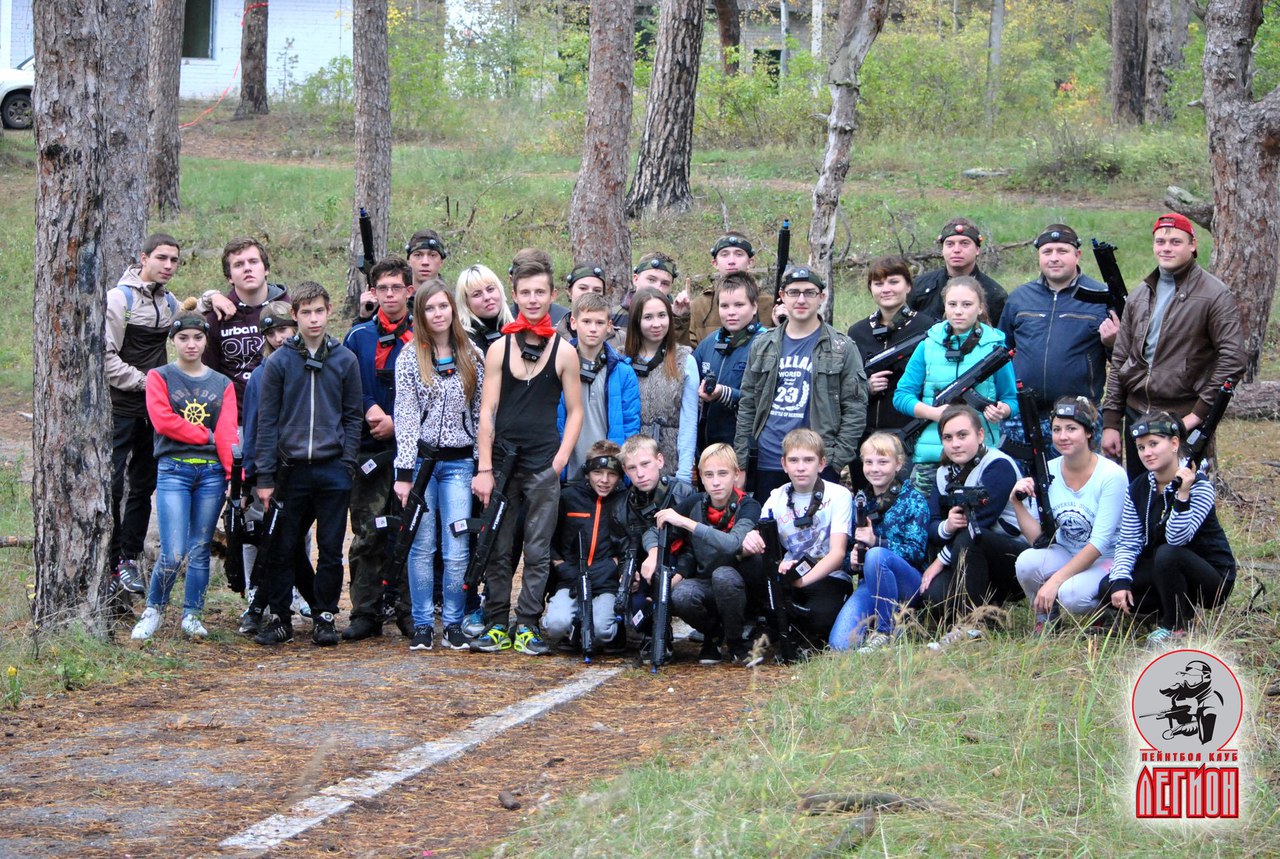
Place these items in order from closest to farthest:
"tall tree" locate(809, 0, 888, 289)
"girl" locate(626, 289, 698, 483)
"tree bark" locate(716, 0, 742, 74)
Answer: "girl" locate(626, 289, 698, 483)
"tall tree" locate(809, 0, 888, 289)
"tree bark" locate(716, 0, 742, 74)

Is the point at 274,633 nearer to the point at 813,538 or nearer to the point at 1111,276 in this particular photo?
the point at 813,538

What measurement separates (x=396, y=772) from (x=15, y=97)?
23.0 meters

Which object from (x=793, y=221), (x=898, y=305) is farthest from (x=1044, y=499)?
(x=793, y=221)

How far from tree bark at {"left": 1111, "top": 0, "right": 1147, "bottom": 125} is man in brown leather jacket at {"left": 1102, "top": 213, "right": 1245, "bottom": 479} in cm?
1979

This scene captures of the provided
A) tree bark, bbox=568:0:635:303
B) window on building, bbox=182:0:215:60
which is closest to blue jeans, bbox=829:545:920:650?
tree bark, bbox=568:0:635:303

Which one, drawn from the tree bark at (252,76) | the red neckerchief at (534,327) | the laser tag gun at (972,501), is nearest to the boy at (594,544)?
the red neckerchief at (534,327)

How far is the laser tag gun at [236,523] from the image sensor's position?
762 centimetres

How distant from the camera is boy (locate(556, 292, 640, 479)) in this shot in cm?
748

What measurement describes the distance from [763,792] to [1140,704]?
4.29ft

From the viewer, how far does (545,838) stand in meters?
4.42

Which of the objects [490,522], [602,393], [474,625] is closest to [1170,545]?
[602,393]

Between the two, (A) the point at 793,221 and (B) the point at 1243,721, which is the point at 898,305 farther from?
(A) the point at 793,221

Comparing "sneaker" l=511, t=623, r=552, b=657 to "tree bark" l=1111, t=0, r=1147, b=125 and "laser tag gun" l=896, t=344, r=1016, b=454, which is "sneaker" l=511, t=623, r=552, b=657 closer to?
"laser tag gun" l=896, t=344, r=1016, b=454

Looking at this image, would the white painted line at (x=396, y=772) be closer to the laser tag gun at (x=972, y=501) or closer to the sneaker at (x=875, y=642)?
the sneaker at (x=875, y=642)
